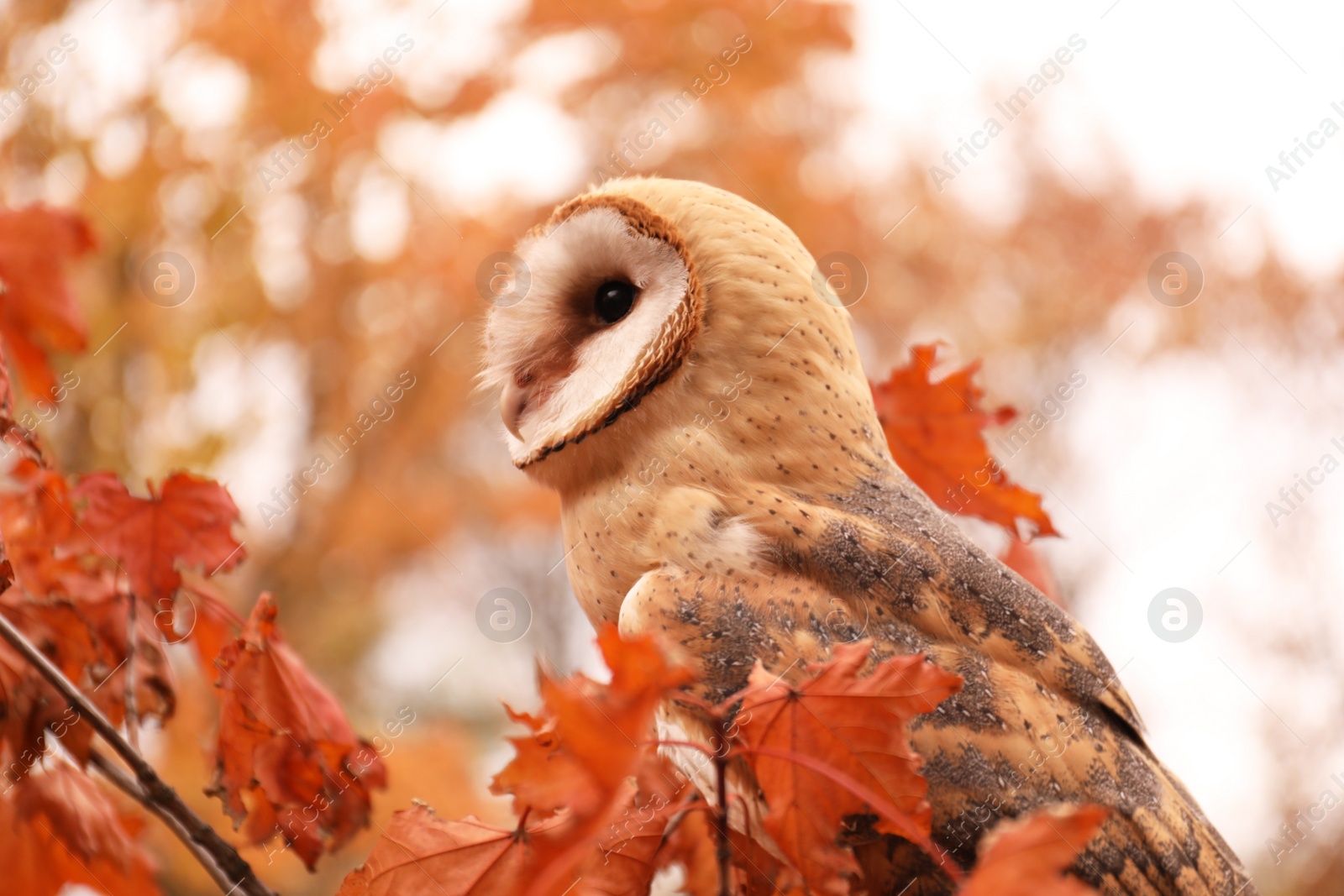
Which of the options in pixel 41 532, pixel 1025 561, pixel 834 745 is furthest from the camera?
pixel 1025 561

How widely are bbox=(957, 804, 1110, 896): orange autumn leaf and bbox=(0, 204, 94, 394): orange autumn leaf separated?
940 mm

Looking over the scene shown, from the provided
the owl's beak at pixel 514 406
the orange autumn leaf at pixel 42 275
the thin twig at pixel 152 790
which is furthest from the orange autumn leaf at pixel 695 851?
the orange autumn leaf at pixel 42 275

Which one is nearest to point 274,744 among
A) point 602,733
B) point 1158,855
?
point 602,733

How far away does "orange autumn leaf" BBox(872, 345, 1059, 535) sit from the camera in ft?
3.18

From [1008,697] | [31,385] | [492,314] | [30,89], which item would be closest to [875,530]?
[1008,697]

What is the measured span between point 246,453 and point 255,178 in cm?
67

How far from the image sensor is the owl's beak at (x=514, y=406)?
3.05 feet

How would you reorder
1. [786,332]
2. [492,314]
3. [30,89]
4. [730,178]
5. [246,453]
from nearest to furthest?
[786,332] < [492,314] < [30,89] < [246,453] < [730,178]

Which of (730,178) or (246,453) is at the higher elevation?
(246,453)

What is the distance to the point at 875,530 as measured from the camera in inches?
31.5

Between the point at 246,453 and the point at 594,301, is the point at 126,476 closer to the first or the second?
the point at 246,453

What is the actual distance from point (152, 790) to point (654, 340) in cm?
51

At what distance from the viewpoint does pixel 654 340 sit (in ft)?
2.73

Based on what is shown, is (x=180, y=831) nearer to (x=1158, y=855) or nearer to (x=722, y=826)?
(x=722, y=826)
